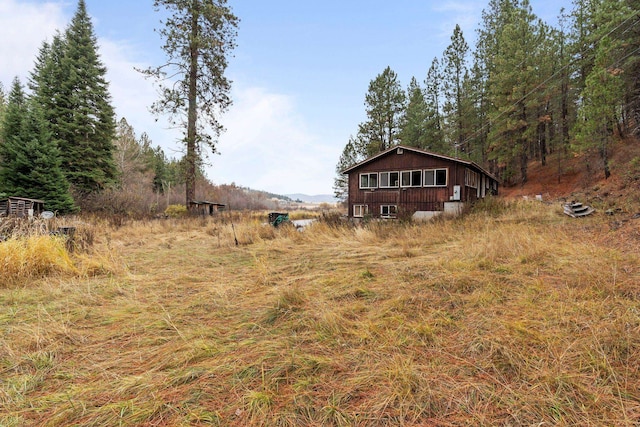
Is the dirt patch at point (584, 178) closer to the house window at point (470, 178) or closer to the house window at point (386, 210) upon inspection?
the house window at point (470, 178)

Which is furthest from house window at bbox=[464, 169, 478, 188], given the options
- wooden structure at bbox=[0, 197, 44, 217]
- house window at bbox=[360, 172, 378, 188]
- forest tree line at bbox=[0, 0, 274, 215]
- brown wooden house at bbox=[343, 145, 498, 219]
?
wooden structure at bbox=[0, 197, 44, 217]

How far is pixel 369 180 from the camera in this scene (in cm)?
1766

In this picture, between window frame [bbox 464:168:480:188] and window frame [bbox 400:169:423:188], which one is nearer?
window frame [bbox 464:168:480:188]

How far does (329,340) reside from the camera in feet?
7.30

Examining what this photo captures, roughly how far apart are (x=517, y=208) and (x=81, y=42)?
29.9 m

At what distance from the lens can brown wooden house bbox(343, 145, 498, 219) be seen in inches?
587

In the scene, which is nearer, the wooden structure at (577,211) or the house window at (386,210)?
the wooden structure at (577,211)

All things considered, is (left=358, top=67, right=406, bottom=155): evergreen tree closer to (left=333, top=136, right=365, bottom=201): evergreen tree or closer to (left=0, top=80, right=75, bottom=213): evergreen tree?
(left=333, top=136, right=365, bottom=201): evergreen tree

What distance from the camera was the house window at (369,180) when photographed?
17452 millimetres

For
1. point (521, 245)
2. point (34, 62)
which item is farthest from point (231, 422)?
point (34, 62)

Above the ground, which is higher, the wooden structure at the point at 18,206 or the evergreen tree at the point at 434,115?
the evergreen tree at the point at 434,115

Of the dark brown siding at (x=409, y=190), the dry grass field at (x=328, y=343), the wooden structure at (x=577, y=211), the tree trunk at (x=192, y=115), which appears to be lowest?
the dry grass field at (x=328, y=343)

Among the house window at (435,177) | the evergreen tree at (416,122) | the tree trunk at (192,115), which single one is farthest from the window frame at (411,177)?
the evergreen tree at (416,122)

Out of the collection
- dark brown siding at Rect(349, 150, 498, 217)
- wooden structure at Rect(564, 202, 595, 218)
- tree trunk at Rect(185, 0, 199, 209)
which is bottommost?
wooden structure at Rect(564, 202, 595, 218)
